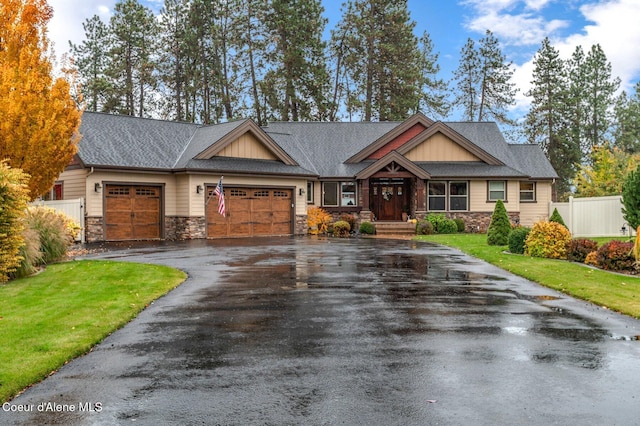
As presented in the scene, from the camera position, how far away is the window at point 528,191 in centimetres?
3391

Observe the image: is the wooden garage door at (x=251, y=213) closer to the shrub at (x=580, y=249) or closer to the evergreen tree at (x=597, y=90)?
the shrub at (x=580, y=249)

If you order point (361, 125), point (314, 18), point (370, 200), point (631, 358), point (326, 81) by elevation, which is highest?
point (314, 18)

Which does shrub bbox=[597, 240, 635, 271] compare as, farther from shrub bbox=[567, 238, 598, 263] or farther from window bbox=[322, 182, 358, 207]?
window bbox=[322, 182, 358, 207]

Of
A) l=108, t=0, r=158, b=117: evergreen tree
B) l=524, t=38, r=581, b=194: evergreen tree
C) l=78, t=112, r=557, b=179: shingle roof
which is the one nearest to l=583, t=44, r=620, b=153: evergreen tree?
l=524, t=38, r=581, b=194: evergreen tree

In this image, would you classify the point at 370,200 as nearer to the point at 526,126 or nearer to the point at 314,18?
the point at 314,18

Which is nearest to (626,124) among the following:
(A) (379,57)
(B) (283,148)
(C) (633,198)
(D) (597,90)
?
(D) (597,90)

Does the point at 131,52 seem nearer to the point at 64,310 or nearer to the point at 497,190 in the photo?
the point at 497,190

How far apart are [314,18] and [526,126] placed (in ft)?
74.7

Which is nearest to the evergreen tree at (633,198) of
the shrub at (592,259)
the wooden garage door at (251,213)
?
the shrub at (592,259)

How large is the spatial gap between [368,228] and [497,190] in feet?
26.8

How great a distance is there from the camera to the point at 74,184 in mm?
25312

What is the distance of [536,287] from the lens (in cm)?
1143

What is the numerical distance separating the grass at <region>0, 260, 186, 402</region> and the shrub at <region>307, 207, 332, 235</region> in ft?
53.3

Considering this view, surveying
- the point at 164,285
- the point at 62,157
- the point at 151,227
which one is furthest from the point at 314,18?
the point at 164,285
